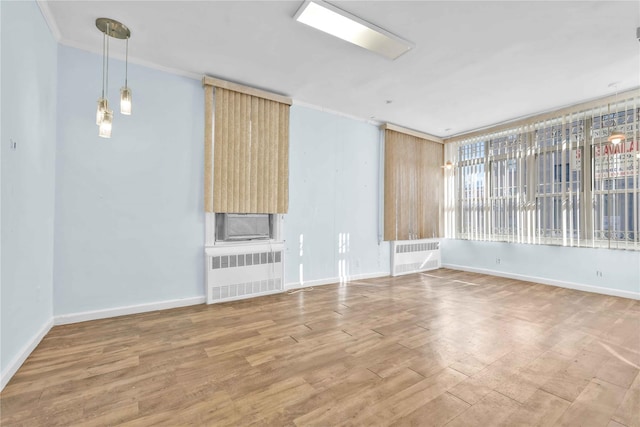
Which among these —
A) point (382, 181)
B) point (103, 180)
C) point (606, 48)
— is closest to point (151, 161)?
point (103, 180)

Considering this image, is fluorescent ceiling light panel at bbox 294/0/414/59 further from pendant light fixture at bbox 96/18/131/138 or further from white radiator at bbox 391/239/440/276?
white radiator at bbox 391/239/440/276

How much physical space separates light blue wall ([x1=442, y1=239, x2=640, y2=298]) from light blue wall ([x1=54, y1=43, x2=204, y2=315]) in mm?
5658

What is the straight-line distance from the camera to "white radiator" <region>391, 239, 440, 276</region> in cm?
595

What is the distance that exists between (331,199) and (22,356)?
4152 mm

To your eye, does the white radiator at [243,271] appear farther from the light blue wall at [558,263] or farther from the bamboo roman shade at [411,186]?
the light blue wall at [558,263]

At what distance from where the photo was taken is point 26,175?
2.37 metres

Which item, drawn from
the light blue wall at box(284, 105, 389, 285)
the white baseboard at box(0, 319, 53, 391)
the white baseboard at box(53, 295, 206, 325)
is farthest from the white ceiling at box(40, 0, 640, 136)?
the white baseboard at box(0, 319, 53, 391)

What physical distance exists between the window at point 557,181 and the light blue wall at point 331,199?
2.34m

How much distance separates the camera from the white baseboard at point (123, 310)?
314 centimetres

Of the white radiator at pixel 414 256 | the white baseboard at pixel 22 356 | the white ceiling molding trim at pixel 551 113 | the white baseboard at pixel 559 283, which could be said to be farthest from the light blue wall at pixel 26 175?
the white baseboard at pixel 559 283

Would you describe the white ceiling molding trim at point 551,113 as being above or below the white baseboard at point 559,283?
above

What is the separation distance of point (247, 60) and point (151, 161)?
1758mm

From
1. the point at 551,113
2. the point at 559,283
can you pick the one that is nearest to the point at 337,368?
the point at 559,283

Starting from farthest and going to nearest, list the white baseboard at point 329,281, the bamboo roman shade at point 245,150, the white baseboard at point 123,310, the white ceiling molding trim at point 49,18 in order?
the white baseboard at point 329,281 < the bamboo roman shade at point 245,150 < the white baseboard at point 123,310 < the white ceiling molding trim at point 49,18
